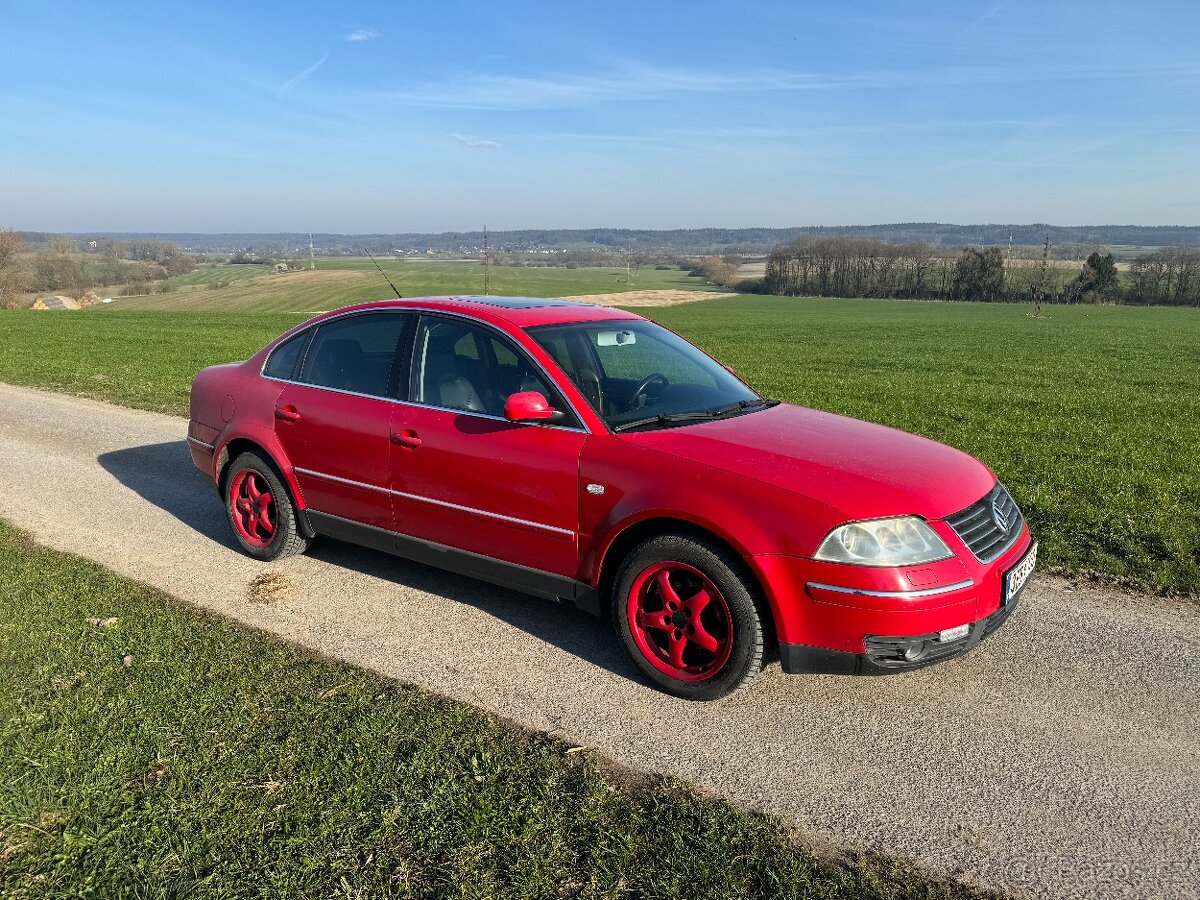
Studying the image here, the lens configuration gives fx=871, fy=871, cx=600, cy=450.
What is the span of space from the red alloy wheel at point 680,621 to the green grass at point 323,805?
2.31ft

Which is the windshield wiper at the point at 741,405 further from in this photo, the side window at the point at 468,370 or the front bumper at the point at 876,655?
the front bumper at the point at 876,655

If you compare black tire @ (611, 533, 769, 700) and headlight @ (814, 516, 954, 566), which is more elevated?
headlight @ (814, 516, 954, 566)

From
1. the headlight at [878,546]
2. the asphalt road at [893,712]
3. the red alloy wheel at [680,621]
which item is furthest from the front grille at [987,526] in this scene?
the red alloy wheel at [680,621]

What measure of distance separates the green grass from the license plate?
149 cm

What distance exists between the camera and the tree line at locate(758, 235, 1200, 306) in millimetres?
73312

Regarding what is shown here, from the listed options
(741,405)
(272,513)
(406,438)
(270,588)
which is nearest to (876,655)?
(741,405)

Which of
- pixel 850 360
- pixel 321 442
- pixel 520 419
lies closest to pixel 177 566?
pixel 321 442

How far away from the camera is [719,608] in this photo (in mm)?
3764

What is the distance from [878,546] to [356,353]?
3.25 meters

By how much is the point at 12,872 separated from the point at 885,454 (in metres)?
3.62

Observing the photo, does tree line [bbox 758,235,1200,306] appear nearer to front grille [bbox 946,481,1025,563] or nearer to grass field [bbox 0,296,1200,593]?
grass field [bbox 0,296,1200,593]

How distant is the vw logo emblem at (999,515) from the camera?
391 cm

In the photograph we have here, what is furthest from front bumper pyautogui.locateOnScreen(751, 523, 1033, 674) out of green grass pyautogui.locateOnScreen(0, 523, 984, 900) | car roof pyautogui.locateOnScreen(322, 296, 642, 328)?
car roof pyautogui.locateOnScreen(322, 296, 642, 328)

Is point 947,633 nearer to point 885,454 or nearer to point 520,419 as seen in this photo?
point 885,454
